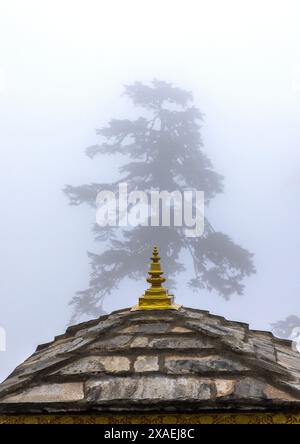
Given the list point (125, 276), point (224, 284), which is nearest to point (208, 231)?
point (224, 284)

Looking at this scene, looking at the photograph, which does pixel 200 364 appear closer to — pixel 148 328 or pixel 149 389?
pixel 149 389

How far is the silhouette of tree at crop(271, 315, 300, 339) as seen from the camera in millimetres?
22469

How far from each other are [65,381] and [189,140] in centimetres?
2287

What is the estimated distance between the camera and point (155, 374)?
9.87 ft

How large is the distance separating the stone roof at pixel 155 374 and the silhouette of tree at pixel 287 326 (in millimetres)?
19673

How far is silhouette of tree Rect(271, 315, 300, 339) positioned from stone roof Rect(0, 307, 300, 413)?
19673 mm

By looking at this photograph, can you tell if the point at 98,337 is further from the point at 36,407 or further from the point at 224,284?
the point at 224,284

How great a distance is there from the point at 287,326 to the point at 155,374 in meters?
21.1

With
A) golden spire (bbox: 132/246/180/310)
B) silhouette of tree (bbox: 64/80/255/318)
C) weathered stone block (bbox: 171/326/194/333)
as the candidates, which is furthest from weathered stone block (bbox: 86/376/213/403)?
silhouette of tree (bbox: 64/80/255/318)

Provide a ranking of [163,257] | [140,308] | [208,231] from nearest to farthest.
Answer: [140,308], [163,257], [208,231]

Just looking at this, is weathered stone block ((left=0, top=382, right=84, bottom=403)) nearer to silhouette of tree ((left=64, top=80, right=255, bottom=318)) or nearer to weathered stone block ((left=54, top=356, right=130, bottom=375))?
weathered stone block ((left=54, top=356, right=130, bottom=375))

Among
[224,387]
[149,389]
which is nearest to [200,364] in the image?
[224,387]

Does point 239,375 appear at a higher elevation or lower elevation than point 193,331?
lower

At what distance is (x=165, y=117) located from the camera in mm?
24906
